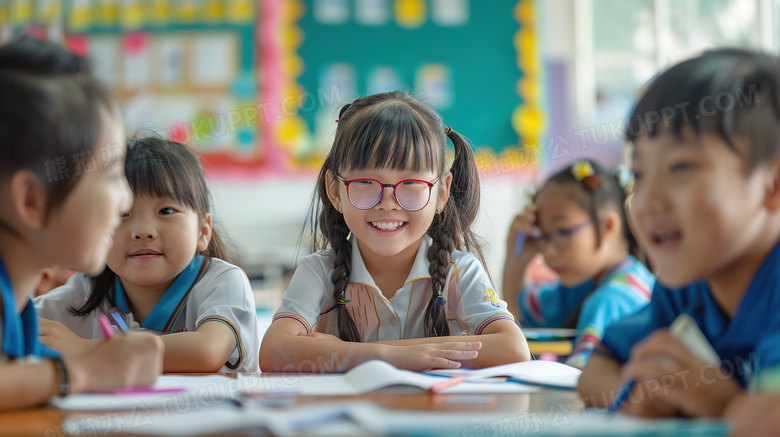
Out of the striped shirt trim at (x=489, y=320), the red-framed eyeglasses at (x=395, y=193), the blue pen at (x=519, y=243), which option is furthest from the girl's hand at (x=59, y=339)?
the blue pen at (x=519, y=243)

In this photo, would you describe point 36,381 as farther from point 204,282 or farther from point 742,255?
point 742,255

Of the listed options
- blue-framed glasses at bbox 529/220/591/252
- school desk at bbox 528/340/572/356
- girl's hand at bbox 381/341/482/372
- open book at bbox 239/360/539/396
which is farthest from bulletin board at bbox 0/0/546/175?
open book at bbox 239/360/539/396

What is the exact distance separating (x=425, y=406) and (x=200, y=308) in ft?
2.13

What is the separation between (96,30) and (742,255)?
18.2ft

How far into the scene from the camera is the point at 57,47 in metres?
0.73

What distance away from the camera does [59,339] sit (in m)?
0.96

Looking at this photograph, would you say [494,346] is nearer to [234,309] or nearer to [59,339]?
[234,309]

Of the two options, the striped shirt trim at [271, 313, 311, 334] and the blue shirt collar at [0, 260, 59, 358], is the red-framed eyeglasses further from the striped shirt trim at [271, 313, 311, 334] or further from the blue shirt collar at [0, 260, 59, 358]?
the blue shirt collar at [0, 260, 59, 358]

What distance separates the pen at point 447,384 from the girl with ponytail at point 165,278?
42 cm

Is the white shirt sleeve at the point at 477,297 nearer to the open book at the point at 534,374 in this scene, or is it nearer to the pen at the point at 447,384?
the open book at the point at 534,374

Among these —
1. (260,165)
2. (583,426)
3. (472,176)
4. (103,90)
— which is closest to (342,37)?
(260,165)

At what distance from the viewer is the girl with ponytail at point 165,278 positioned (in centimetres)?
115

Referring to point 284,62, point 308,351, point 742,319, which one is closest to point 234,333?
point 308,351

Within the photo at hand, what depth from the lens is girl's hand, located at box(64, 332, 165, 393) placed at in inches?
27.1
